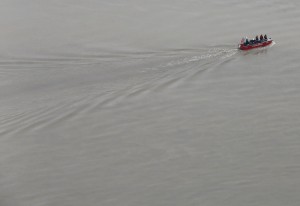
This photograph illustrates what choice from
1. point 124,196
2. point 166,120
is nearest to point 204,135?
point 166,120

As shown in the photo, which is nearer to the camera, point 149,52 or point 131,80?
point 131,80

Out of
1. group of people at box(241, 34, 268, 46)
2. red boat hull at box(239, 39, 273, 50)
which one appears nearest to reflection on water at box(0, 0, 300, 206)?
red boat hull at box(239, 39, 273, 50)

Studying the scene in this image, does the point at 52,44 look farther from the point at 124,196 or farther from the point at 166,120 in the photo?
the point at 124,196

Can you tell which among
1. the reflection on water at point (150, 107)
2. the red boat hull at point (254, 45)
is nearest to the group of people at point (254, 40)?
the red boat hull at point (254, 45)

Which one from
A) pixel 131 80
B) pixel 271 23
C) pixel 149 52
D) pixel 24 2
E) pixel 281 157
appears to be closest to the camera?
pixel 281 157

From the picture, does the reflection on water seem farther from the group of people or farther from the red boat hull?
the group of people

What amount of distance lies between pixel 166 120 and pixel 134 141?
1.45 metres

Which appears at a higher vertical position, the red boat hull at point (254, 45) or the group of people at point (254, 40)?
the group of people at point (254, 40)

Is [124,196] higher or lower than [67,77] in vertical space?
lower

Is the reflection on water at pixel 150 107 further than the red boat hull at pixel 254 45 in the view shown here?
A: No

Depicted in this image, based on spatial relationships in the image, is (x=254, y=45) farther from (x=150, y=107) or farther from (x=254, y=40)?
(x=150, y=107)

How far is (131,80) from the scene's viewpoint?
67.2ft

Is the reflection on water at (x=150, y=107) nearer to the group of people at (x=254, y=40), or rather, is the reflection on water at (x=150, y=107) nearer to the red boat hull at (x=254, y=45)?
the red boat hull at (x=254, y=45)

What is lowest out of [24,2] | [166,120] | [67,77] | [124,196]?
[124,196]
